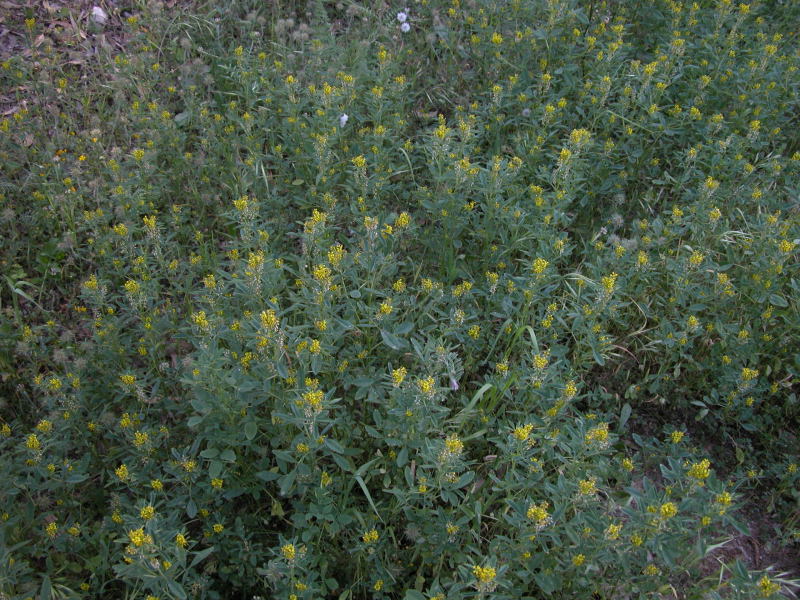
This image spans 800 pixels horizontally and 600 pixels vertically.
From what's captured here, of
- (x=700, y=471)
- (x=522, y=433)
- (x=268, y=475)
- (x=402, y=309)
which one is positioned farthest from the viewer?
(x=402, y=309)

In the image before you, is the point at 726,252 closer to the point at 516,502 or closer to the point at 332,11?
the point at 516,502

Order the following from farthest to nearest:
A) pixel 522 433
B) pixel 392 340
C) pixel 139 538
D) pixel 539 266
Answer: pixel 539 266 < pixel 392 340 < pixel 522 433 < pixel 139 538

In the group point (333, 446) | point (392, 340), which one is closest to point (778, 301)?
point (392, 340)

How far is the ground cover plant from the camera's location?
2.71 m

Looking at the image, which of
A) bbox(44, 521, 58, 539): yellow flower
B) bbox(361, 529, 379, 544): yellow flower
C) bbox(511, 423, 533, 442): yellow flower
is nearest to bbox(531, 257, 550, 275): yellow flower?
bbox(511, 423, 533, 442): yellow flower

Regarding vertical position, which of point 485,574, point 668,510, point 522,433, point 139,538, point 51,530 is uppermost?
point 668,510

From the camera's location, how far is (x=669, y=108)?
451cm

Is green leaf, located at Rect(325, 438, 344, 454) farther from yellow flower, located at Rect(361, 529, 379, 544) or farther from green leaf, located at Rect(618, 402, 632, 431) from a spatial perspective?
green leaf, located at Rect(618, 402, 632, 431)

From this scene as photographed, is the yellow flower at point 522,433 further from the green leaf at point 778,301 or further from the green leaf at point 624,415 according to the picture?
the green leaf at point 778,301

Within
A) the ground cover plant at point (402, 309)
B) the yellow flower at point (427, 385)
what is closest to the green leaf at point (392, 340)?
the ground cover plant at point (402, 309)

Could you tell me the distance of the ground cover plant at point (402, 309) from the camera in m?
2.71

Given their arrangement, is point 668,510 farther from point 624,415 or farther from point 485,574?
point 624,415

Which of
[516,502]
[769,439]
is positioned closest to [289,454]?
[516,502]

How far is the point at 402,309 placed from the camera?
3482mm
